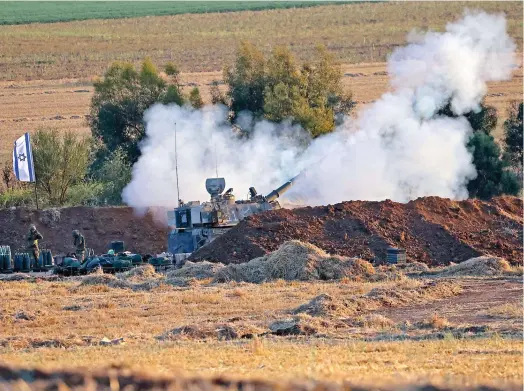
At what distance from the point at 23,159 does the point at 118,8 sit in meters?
83.3

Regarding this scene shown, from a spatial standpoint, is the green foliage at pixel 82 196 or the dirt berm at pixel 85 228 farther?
the green foliage at pixel 82 196

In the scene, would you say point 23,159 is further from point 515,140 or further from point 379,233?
point 515,140

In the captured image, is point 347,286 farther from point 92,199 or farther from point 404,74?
point 92,199

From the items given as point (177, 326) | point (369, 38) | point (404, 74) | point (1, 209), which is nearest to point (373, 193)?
point (404, 74)

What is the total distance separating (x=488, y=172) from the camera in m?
46.7

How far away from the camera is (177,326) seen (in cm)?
2231

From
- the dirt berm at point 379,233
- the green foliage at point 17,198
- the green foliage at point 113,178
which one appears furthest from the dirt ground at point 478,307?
the green foliage at point 17,198

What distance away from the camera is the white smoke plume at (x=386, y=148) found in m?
41.3

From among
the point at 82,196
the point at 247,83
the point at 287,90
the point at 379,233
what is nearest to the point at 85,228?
the point at 82,196

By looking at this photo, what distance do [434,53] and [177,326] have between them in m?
21.2

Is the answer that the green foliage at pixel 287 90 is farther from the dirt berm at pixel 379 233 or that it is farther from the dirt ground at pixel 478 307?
the dirt ground at pixel 478 307

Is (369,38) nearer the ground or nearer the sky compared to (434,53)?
nearer the sky

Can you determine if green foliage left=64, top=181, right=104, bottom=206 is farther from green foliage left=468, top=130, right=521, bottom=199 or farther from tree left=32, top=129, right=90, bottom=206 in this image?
green foliage left=468, top=130, right=521, bottom=199

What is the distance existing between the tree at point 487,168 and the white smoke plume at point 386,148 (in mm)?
433
